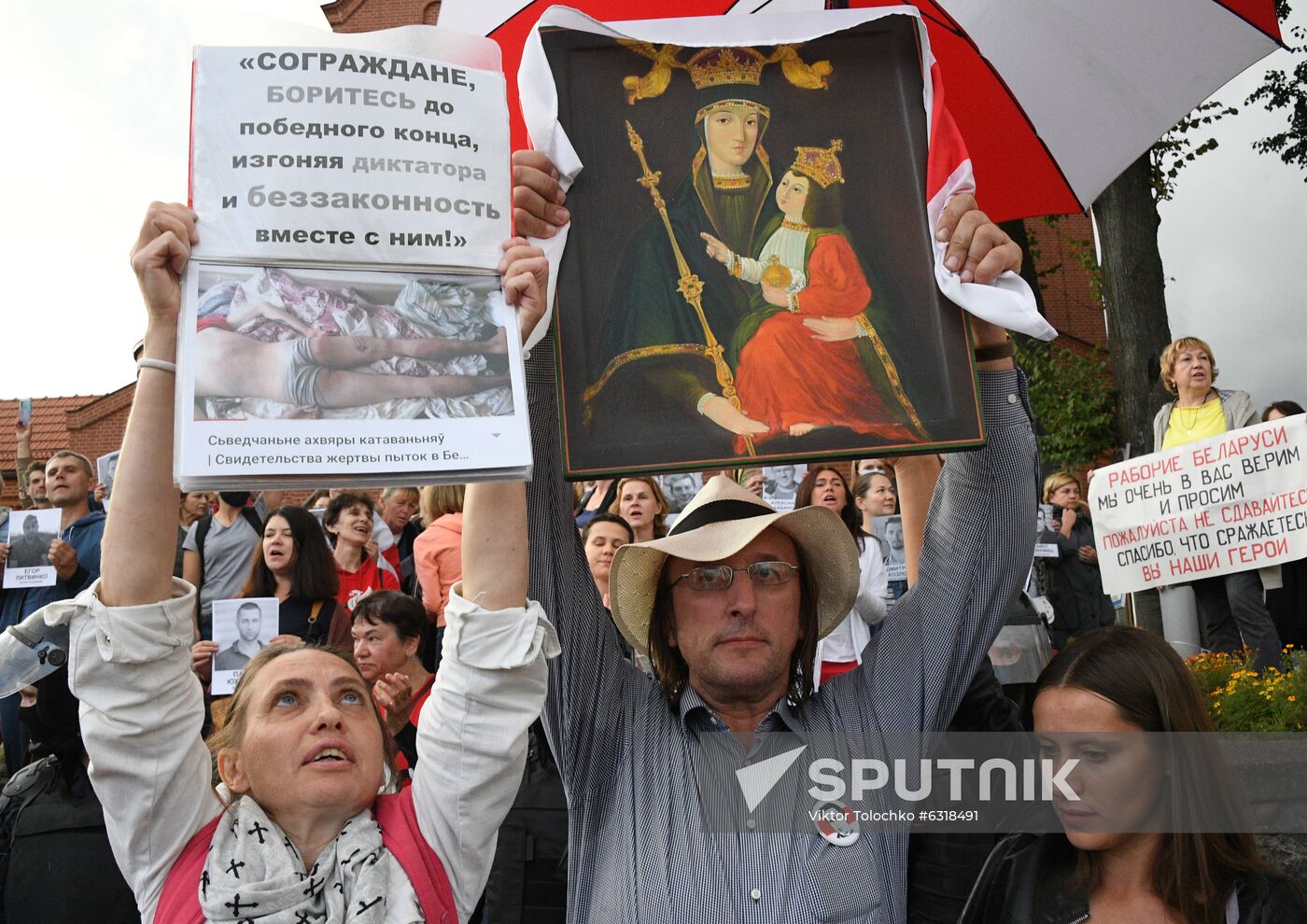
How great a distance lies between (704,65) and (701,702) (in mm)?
1530

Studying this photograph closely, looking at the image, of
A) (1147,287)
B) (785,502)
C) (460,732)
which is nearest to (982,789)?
(460,732)

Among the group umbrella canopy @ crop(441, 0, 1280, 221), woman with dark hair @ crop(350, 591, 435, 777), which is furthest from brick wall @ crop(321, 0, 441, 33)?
umbrella canopy @ crop(441, 0, 1280, 221)

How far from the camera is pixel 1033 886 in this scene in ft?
8.86

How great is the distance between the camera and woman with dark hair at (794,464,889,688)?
5.77m

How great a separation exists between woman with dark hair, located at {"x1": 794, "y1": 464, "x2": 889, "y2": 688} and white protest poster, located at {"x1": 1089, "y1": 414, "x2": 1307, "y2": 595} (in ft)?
5.50

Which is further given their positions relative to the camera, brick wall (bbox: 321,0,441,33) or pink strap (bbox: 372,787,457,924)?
brick wall (bbox: 321,0,441,33)

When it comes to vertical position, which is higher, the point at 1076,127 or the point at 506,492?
the point at 1076,127

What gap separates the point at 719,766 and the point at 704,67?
1.66 metres

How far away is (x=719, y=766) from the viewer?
2.95 meters

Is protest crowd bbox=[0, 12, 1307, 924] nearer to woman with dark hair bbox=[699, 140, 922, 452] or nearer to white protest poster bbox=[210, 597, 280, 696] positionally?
woman with dark hair bbox=[699, 140, 922, 452]

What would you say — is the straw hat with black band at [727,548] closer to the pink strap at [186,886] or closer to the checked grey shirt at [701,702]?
the checked grey shirt at [701,702]

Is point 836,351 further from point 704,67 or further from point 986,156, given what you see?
point 986,156

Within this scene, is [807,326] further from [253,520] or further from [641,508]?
[253,520]

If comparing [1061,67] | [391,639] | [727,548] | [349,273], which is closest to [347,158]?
[349,273]
